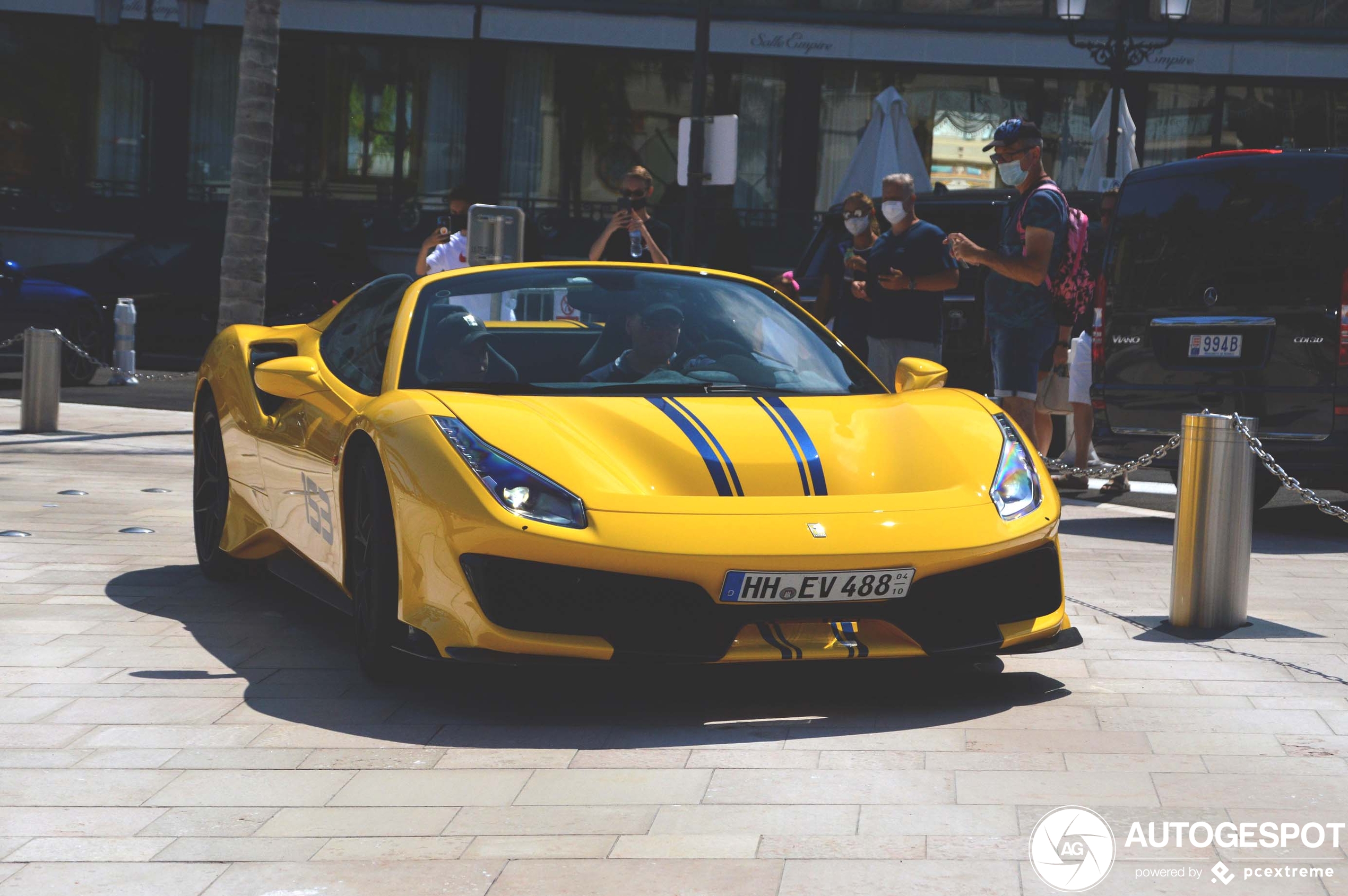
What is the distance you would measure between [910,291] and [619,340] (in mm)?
4356

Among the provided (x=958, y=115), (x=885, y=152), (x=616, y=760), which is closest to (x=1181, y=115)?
(x=958, y=115)

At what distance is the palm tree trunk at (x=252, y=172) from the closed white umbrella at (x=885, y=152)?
811 cm

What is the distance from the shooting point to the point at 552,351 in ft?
19.5

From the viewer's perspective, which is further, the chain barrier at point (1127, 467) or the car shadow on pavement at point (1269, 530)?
the car shadow on pavement at point (1269, 530)

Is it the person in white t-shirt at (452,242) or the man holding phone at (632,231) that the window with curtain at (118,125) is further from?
the man holding phone at (632,231)

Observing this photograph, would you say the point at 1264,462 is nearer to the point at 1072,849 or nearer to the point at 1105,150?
the point at 1072,849

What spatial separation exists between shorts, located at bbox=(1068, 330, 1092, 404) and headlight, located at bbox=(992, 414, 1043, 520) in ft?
19.2

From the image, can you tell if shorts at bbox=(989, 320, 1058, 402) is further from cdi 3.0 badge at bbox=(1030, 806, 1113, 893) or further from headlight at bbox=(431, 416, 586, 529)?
cdi 3.0 badge at bbox=(1030, 806, 1113, 893)

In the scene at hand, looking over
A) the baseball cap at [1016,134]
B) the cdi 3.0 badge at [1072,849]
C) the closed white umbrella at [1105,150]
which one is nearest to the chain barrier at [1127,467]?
the baseball cap at [1016,134]

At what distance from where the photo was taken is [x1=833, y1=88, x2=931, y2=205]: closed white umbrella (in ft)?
69.8

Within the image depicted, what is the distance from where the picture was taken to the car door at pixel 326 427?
5.67 metres

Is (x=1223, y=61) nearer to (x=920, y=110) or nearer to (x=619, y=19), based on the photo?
(x=920, y=110)

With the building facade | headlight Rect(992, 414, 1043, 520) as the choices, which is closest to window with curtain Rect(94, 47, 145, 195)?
the building facade

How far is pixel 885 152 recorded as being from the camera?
21453mm
